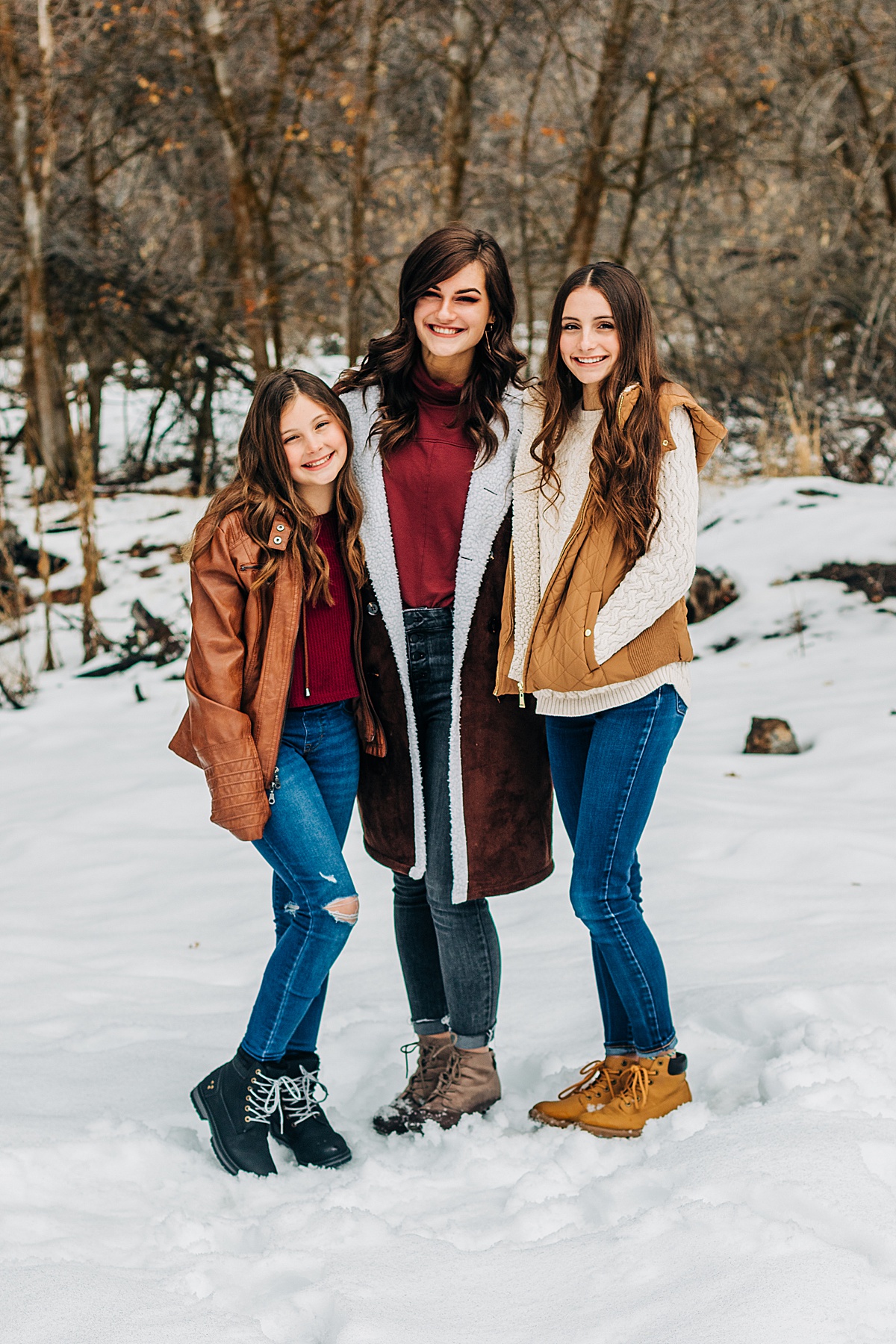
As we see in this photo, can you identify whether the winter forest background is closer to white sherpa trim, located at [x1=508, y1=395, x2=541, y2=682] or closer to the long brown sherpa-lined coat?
the long brown sherpa-lined coat

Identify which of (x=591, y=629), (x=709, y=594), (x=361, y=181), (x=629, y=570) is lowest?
(x=709, y=594)

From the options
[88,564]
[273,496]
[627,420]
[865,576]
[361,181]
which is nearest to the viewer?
[627,420]

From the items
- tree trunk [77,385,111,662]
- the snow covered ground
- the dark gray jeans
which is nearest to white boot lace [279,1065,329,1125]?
the snow covered ground

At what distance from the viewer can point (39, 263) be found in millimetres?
11102

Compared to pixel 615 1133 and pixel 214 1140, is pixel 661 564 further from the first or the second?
pixel 214 1140

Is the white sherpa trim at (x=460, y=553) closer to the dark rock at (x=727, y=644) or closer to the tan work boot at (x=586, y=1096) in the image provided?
the tan work boot at (x=586, y=1096)

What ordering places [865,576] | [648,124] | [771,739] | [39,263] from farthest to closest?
[39,263], [648,124], [865,576], [771,739]

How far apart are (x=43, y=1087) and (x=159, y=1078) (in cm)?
28

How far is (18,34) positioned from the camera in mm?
10391

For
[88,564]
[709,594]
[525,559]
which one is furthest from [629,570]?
[88,564]

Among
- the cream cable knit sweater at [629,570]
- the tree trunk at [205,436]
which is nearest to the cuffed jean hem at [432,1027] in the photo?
the cream cable knit sweater at [629,570]

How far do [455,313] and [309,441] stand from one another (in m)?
0.42

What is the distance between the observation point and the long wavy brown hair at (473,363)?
246cm

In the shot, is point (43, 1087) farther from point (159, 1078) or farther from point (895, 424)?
point (895, 424)
